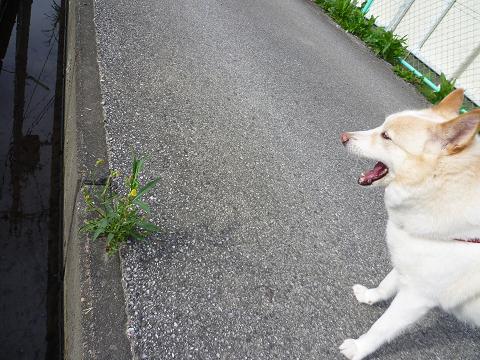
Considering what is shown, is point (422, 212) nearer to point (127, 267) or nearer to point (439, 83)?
point (127, 267)

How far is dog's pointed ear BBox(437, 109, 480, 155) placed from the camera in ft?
4.81

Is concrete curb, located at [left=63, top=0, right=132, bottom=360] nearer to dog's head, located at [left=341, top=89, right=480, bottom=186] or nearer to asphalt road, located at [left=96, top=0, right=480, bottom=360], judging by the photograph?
asphalt road, located at [left=96, top=0, right=480, bottom=360]

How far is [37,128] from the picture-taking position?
10.1 ft

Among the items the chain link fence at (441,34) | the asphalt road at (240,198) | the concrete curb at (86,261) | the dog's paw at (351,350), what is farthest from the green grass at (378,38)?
the concrete curb at (86,261)

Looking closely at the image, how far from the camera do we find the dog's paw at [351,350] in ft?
6.29

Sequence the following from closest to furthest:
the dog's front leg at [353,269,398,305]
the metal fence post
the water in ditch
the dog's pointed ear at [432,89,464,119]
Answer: the dog's pointed ear at [432,89,464,119] → the water in ditch → the dog's front leg at [353,269,398,305] → the metal fence post

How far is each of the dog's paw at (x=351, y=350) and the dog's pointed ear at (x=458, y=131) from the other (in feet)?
3.89

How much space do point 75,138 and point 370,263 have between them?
236 centimetres

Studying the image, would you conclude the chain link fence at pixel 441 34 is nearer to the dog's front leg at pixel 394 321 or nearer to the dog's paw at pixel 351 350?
the dog's front leg at pixel 394 321

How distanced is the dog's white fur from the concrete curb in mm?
1309

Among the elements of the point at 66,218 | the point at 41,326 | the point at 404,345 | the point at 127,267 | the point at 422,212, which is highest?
the point at 422,212

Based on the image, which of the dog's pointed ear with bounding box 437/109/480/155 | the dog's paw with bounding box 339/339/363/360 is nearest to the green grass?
the dog's pointed ear with bounding box 437/109/480/155

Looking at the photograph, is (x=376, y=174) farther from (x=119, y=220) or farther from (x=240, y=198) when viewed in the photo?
(x=119, y=220)

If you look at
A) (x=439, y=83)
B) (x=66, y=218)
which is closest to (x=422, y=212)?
(x=66, y=218)
